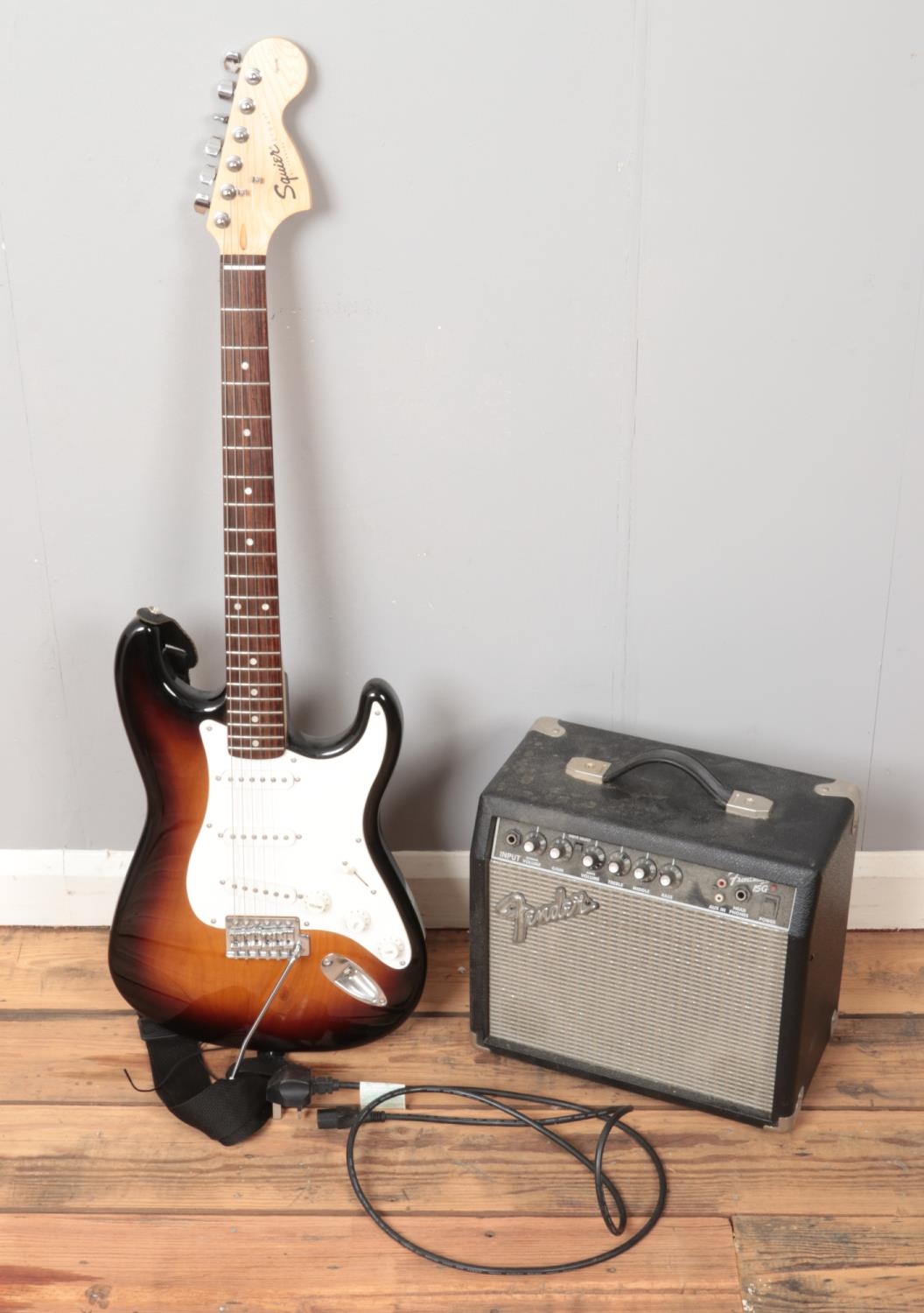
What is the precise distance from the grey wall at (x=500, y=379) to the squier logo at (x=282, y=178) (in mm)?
75

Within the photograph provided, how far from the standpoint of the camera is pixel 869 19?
132 cm

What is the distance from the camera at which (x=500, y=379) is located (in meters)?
1.48

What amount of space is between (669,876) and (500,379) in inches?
23.3

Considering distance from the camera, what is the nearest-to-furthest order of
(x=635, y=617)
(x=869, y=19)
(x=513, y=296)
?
(x=869, y=19) → (x=513, y=296) → (x=635, y=617)

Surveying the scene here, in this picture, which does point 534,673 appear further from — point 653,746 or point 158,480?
point 158,480

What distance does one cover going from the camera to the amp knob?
1374 millimetres

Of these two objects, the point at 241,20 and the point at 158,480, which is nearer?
the point at 241,20

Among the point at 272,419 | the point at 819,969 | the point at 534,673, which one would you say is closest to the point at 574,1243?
the point at 819,969

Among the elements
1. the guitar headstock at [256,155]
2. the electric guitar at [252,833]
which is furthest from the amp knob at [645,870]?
the guitar headstock at [256,155]

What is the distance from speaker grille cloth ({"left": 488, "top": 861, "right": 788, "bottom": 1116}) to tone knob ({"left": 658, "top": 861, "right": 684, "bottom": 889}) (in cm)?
2

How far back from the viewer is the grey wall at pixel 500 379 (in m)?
1.35

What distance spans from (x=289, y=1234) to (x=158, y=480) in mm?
858

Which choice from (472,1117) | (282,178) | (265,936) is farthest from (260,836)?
(282,178)

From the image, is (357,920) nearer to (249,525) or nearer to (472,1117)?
(472,1117)
